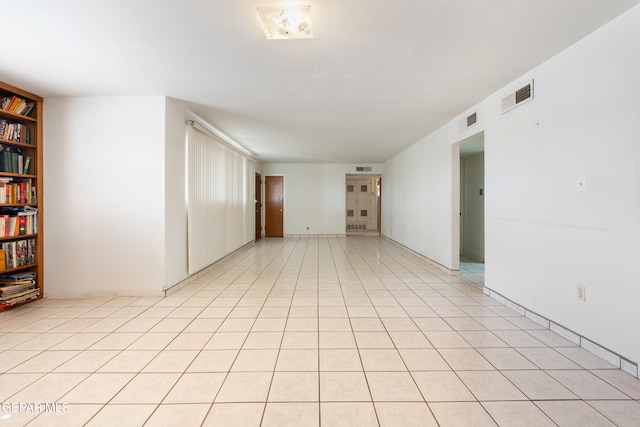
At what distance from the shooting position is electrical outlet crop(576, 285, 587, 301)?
241 centimetres

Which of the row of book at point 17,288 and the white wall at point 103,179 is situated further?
the white wall at point 103,179

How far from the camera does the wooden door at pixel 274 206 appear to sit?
32.9 feet

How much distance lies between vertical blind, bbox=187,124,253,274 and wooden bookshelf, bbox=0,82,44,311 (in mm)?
1774

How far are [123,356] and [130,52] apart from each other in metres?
2.67

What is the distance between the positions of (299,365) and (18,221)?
12.7ft

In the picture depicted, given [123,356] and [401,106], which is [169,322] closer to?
[123,356]

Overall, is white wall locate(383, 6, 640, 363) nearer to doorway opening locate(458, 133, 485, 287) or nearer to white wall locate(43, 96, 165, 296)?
doorway opening locate(458, 133, 485, 287)

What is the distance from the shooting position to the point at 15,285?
3.36 meters

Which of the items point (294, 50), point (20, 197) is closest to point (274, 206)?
point (20, 197)

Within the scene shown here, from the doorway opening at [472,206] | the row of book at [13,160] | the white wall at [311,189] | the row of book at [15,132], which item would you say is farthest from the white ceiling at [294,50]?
the white wall at [311,189]

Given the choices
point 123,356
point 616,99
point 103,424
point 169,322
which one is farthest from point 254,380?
point 616,99

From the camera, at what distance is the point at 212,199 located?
17.4 feet

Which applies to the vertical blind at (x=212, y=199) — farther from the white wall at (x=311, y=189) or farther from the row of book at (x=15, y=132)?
the white wall at (x=311, y=189)

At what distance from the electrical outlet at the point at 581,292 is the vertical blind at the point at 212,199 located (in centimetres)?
461
